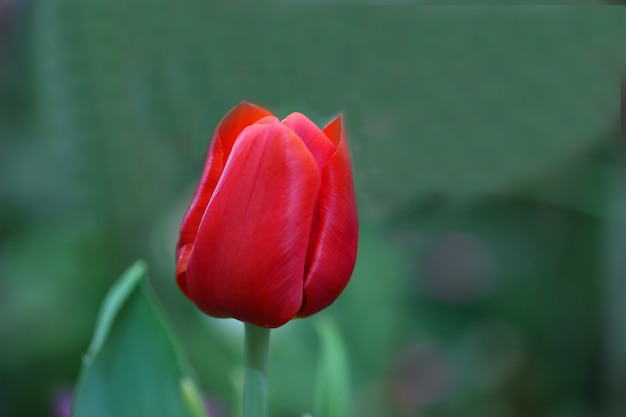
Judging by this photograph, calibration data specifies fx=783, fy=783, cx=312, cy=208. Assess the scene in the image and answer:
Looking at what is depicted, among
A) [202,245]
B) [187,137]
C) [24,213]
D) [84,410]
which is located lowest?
[84,410]

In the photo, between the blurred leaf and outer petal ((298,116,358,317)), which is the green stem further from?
the blurred leaf

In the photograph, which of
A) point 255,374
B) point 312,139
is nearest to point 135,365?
point 255,374

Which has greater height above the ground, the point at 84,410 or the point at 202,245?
the point at 202,245

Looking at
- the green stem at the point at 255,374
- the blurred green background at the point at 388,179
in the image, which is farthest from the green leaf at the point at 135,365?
the blurred green background at the point at 388,179

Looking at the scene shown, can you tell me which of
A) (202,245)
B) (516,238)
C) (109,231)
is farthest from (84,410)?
(516,238)

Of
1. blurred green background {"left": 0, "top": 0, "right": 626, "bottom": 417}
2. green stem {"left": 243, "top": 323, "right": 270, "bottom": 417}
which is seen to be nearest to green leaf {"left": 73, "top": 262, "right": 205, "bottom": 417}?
green stem {"left": 243, "top": 323, "right": 270, "bottom": 417}

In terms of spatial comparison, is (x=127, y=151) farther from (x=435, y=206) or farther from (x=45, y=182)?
(x=435, y=206)
